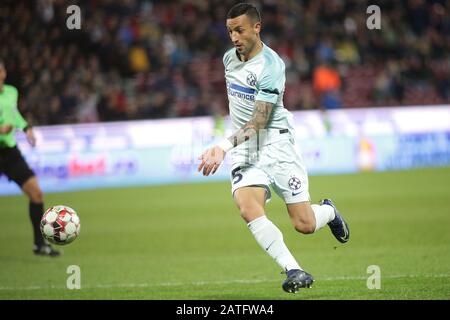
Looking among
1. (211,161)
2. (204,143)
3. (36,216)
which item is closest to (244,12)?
(211,161)

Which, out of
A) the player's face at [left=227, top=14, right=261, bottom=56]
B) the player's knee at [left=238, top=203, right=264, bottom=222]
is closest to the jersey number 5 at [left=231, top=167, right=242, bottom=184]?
the player's knee at [left=238, top=203, right=264, bottom=222]

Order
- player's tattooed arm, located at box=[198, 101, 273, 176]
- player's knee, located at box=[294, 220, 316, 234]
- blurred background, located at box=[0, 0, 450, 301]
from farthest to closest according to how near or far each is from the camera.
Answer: blurred background, located at box=[0, 0, 450, 301] → player's knee, located at box=[294, 220, 316, 234] → player's tattooed arm, located at box=[198, 101, 273, 176]

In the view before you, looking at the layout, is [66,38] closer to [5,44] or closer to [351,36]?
[5,44]

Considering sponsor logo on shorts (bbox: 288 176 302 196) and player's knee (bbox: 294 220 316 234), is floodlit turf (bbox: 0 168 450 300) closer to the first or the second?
player's knee (bbox: 294 220 316 234)

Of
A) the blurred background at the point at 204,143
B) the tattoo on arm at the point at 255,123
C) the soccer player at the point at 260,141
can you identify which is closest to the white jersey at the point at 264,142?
the soccer player at the point at 260,141

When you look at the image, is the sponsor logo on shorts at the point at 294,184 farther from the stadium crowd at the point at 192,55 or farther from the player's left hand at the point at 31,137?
the stadium crowd at the point at 192,55

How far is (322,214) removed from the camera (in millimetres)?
7484

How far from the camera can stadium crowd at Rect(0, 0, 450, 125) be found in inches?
758

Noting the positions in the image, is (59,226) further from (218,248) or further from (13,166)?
(218,248)

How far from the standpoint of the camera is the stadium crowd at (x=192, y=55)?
1925 cm

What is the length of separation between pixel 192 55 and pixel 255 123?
15736 millimetres

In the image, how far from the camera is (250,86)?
6992 millimetres

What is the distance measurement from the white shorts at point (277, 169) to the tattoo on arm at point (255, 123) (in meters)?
0.32

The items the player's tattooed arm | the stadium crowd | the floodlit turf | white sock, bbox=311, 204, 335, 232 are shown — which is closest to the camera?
the player's tattooed arm
